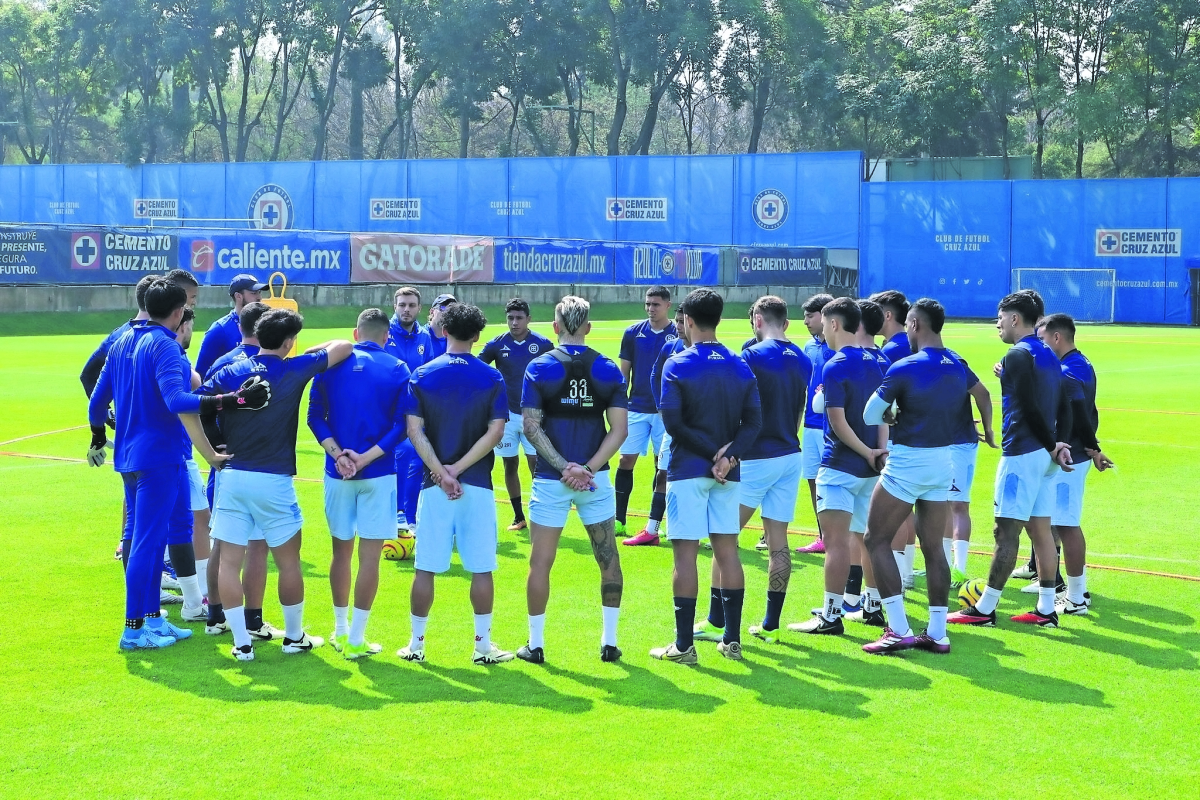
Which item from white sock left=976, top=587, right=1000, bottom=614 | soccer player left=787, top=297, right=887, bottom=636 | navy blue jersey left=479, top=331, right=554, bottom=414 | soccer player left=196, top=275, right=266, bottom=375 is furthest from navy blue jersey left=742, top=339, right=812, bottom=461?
soccer player left=196, top=275, right=266, bottom=375

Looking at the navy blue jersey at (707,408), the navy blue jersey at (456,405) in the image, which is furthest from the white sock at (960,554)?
the navy blue jersey at (456,405)

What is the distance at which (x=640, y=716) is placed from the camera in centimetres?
700

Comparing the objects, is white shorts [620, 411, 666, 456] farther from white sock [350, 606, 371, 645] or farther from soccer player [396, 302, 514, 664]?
white sock [350, 606, 371, 645]

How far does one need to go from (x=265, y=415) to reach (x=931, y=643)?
4328 millimetres

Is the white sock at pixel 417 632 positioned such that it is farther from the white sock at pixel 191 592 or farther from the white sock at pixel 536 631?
the white sock at pixel 191 592

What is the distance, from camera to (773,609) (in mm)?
8648

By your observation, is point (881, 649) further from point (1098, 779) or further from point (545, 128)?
point (545, 128)

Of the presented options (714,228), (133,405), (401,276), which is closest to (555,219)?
(714,228)

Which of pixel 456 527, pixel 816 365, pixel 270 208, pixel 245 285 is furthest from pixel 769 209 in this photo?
pixel 456 527

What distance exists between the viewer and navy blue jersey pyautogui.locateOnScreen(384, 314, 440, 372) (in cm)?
1175

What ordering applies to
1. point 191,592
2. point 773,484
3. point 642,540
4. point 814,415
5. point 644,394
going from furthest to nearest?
point 644,394 → point 642,540 → point 814,415 → point 191,592 → point 773,484

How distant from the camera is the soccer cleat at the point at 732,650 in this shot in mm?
8148

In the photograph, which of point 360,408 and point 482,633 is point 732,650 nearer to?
point 482,633

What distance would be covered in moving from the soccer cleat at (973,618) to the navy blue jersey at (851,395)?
1328mm
